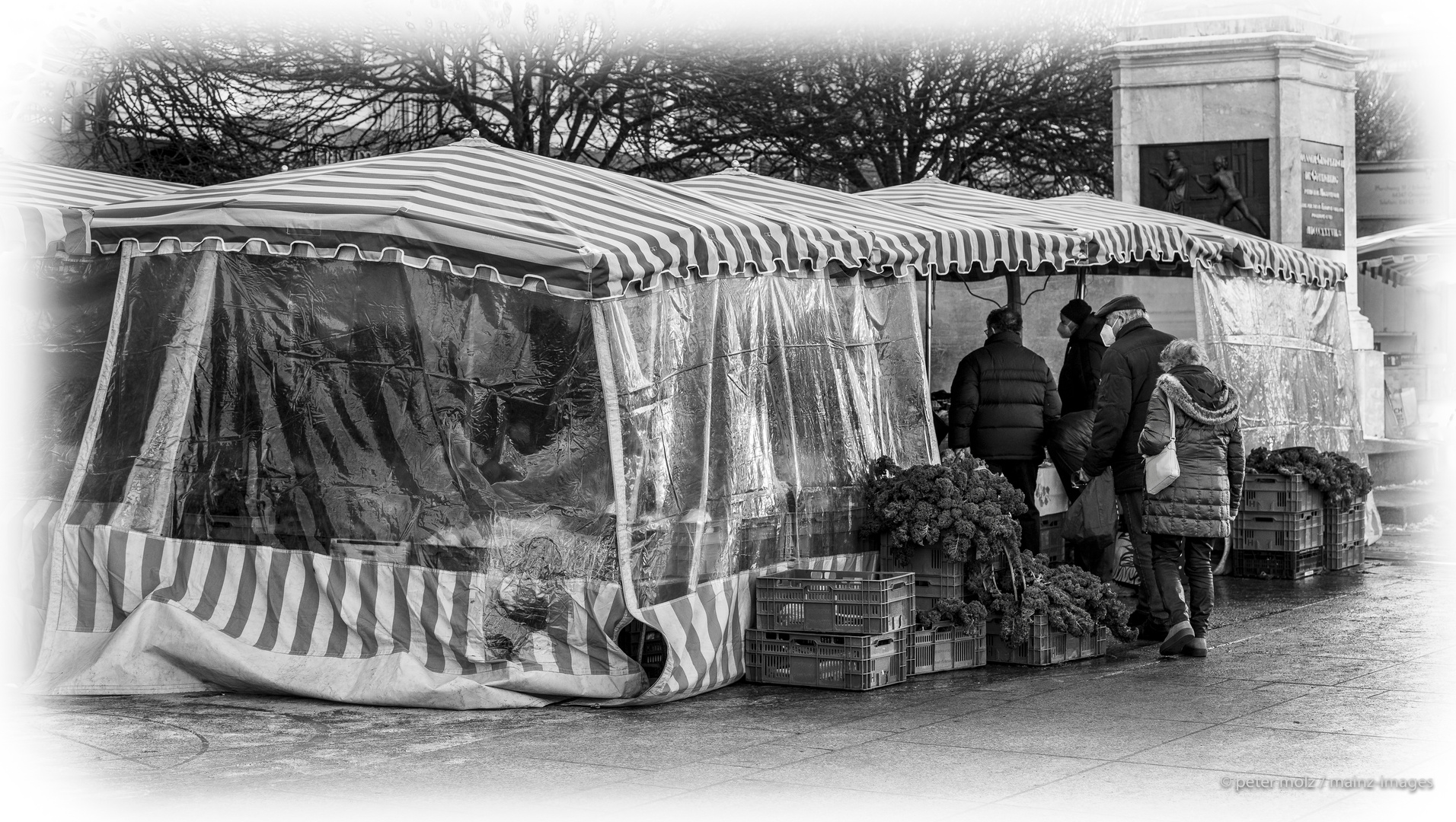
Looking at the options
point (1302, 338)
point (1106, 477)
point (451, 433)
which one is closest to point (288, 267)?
point (451, 433)

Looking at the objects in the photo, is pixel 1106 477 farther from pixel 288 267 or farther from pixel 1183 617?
pixel 288 267

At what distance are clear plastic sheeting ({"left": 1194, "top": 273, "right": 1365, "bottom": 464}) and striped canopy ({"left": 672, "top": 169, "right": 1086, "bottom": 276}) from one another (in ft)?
5.73

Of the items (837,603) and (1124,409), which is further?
(1124,409)

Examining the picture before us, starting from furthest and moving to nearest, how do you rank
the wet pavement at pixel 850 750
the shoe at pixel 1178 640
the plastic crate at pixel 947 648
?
the shoe at pixel 1178 640, the plastic crate at pixel 947 648, the wet pavement at pixel 850 750

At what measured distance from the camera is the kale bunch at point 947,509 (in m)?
8.61

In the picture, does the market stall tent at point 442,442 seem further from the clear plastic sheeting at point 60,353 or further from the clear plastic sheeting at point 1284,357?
the clear plastic sheeting at point 1284,357

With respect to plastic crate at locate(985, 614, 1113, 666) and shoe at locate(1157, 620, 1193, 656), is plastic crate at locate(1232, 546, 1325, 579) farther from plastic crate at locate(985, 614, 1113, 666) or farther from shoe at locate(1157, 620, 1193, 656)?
plastic crate at locate(985, 614, 1113, 666)

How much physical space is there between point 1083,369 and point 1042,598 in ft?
11.8

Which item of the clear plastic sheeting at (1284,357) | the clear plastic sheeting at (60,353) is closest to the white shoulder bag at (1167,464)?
the clear plastic sheeting at (1284,357)

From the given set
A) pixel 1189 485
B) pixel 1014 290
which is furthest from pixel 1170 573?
pixel 1014 290

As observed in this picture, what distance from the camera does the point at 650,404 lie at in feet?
26.2

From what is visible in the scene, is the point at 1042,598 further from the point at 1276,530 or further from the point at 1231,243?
the point at 1231,243

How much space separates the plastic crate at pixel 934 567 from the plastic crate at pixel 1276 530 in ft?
13.7

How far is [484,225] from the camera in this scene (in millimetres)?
7695
